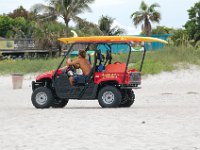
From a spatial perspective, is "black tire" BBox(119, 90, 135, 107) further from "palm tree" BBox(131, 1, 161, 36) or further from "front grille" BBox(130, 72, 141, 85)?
"palm tree" BBox(131, 1, 161, 36)

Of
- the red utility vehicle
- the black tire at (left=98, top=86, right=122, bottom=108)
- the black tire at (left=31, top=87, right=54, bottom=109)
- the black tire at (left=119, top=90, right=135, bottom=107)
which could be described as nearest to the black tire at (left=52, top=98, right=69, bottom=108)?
the red utility vehicle

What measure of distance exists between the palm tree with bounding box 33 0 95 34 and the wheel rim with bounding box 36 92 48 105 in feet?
159

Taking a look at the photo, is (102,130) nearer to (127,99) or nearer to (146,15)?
(127,99)

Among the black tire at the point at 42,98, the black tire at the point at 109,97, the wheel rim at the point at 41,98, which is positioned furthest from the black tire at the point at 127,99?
the wheel rim at the point at 41,98

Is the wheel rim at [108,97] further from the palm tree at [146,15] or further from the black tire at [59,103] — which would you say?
the palm tree at [146,15]

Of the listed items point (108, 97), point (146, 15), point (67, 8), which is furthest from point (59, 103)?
point (146, 15)

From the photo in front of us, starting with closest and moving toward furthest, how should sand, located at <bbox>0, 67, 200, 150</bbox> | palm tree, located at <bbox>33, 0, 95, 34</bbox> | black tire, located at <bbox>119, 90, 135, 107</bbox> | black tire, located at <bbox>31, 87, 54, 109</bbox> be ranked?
sand, located at <bbox>0, 67, 200, 150</bbox>
black tire, located at <bbox>31, 87, 54, 109</bbox>
black tire, located at <bbox>119, 90, 135, 107</bbox>
palm tree, located at <bbox>33, 0, 95, 34</bbox>

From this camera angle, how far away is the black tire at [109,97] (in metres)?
17.0

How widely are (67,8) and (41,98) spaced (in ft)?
161

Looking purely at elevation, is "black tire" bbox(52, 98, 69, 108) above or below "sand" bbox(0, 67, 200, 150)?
below

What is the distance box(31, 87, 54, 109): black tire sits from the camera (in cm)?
1769

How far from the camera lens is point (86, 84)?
57.0 feet

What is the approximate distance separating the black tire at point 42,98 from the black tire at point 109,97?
1.48 meters

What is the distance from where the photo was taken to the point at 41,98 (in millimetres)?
17797
